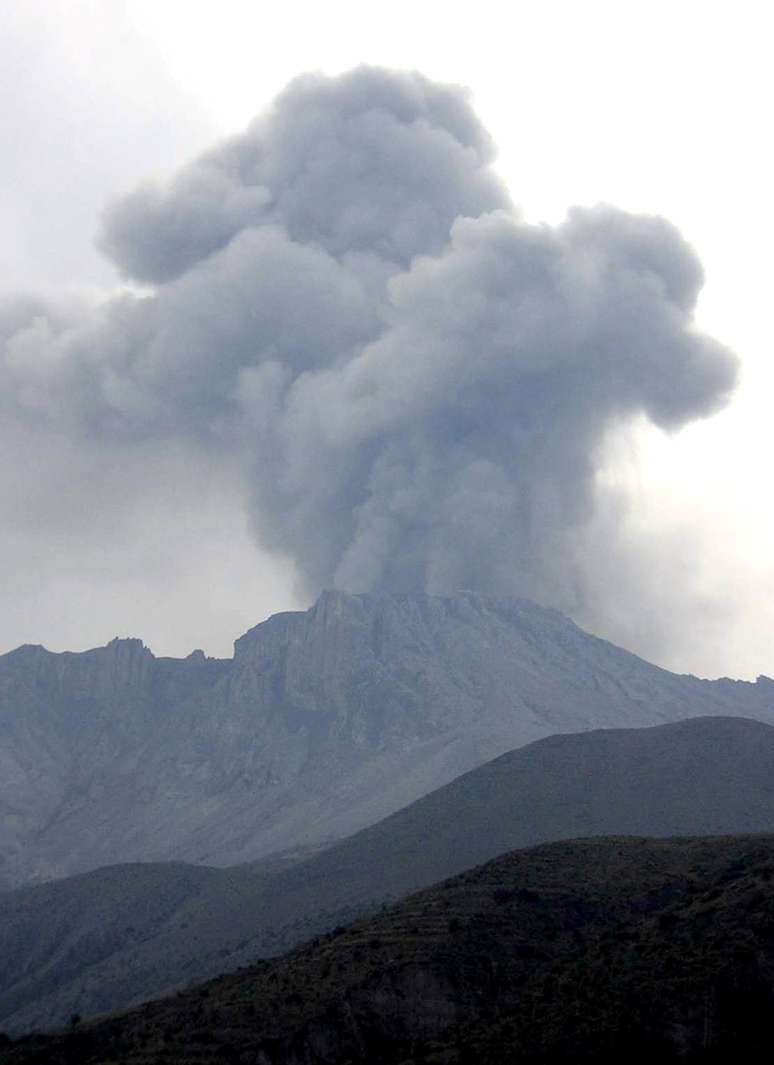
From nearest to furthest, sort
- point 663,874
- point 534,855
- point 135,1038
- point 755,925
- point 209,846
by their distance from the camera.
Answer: point 755,925
point 135,1038
point 663,874
point 534,855
point 209,846

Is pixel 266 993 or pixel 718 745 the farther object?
pixel 718 745

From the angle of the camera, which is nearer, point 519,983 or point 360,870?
point 519,983

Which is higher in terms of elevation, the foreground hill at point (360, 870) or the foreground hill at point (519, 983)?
the foreground hill at point (360, 870)

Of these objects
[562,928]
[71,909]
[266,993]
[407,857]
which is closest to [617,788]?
[407,857]

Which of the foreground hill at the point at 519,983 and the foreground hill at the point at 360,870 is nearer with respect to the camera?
the foreground hill at the point at 519,983

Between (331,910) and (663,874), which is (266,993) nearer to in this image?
(663,874)
